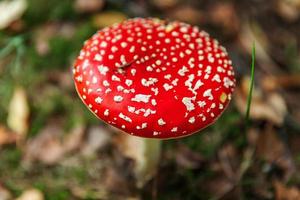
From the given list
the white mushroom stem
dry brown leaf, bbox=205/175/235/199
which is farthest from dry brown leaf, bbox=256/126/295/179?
the white mushroom stem

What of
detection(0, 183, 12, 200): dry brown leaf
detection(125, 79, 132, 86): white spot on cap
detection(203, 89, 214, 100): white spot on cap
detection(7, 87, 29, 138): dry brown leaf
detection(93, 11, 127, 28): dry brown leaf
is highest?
detection(125, 79, 132, 86): white spot on cap

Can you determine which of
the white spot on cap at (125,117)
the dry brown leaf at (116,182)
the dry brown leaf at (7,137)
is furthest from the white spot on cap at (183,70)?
the dry brown leaf at (7,137)

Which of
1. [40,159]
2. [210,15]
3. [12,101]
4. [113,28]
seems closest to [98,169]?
[40,159]

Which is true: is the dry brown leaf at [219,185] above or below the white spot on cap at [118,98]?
below

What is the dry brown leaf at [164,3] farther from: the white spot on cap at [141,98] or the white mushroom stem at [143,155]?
the white spot on cap at [141,98]

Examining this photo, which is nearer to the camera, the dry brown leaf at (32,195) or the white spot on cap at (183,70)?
the white spot on cap at (183,70)

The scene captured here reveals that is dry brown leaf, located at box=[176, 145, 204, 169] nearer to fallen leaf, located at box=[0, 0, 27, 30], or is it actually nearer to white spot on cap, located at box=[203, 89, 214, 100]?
white spot on cap, located at box=[203, 89, 214, 100]

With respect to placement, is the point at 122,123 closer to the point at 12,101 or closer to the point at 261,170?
the point at 261,170
